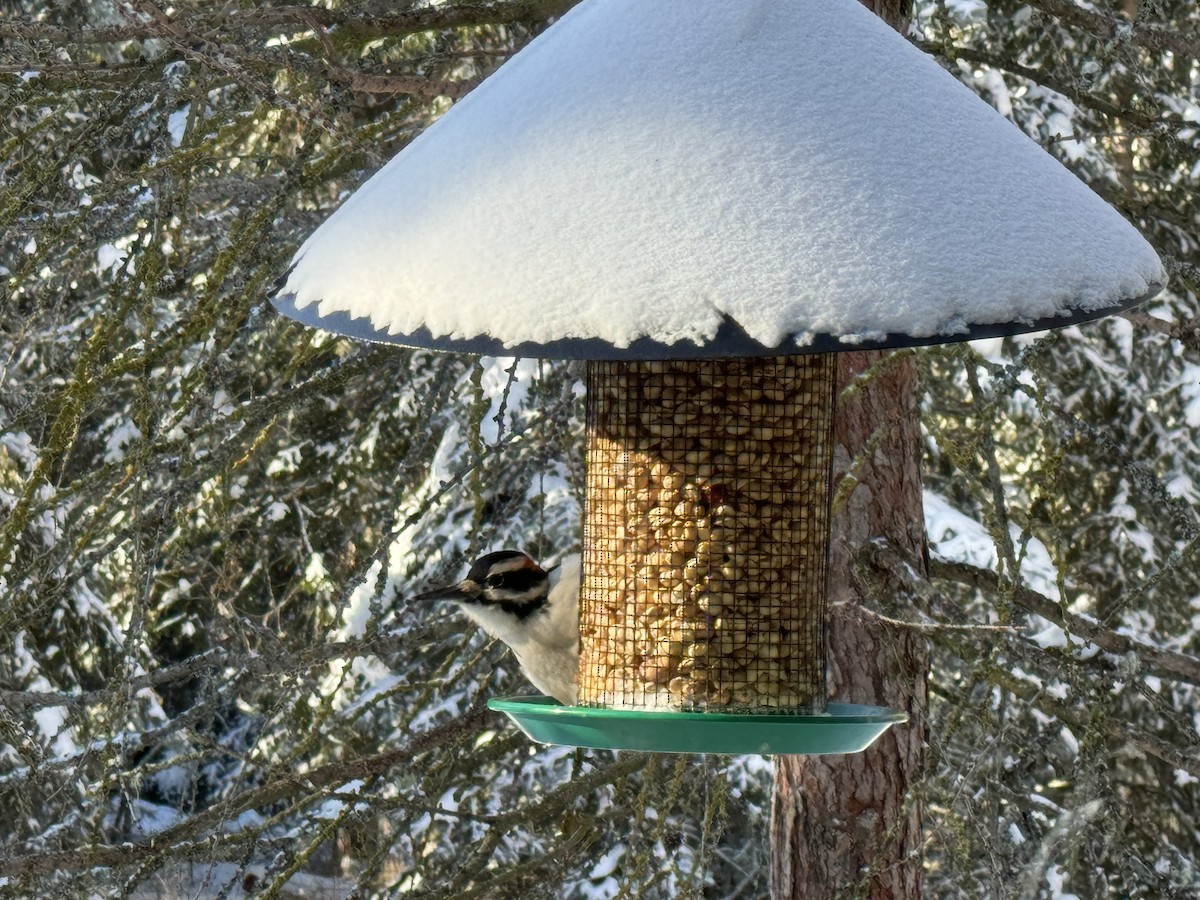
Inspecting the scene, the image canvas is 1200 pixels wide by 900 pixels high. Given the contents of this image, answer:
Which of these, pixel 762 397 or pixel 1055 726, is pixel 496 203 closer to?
pixel 762 397

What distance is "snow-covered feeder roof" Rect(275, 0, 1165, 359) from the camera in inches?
92.0

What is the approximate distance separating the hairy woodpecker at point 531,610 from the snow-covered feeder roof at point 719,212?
1243 millimetres

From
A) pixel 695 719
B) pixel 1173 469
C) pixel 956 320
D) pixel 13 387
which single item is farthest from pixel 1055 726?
pixel 13 387

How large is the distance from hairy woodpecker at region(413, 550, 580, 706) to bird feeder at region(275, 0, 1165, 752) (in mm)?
435

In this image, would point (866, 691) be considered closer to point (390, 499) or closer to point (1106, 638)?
point (1106, 638)

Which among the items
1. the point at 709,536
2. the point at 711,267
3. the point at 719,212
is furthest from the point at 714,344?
the point at 709,536

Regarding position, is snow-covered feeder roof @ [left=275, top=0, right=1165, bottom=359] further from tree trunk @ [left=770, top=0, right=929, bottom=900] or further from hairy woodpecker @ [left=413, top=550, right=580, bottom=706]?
tree trunk @ [left=770, top=0, right=929, bottom=900]

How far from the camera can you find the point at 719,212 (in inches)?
95.2

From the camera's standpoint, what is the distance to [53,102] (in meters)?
4.59

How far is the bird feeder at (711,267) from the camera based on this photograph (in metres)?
2.36

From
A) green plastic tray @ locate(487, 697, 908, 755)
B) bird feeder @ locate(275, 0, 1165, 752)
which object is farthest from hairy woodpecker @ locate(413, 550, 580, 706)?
green plastic tray @ locate(487, 697, 908, 755)

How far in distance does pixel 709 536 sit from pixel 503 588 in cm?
84

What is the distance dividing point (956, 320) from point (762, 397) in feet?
3.23

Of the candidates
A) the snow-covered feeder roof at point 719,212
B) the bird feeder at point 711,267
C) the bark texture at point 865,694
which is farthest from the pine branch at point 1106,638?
the snow-covered feeder roof at point 719,212
